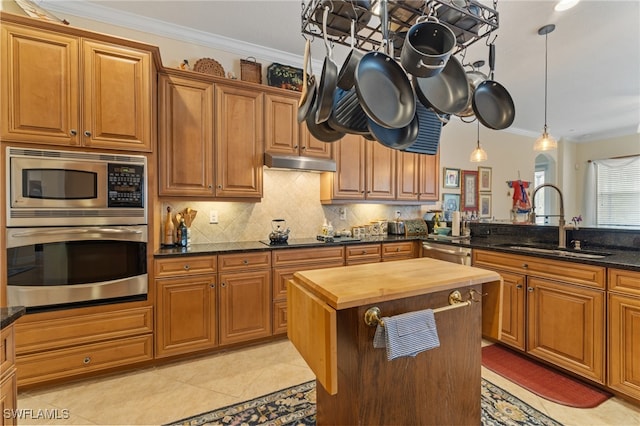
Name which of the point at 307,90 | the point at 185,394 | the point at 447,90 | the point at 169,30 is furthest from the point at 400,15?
the point at 185,394

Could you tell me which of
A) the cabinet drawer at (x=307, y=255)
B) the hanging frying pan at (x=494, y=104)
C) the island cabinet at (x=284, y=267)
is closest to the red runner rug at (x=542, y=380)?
the cabinet drawer at (x=307, y=255)

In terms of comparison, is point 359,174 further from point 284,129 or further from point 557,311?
point 557,311

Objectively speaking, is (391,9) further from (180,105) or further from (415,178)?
(415,178)

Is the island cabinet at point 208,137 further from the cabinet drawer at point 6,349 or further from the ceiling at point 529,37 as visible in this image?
the cabinet drawer at point 6,349

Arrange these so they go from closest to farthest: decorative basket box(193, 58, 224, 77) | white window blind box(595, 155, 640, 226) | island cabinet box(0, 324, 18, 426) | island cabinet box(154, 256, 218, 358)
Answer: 1. island cabinet box(0, 324, 18, 426)
2. island cabinet box(154, 256, 218, 358)
3. decorative basket box(193, 58, 224, 77)
4. white window blind box(595, 155, 640, 226)

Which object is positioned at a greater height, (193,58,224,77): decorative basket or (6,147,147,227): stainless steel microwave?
(193,58,224,77): decorative basket

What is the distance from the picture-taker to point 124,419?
1863mm

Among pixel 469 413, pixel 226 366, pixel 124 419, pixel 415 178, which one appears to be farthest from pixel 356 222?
pixel 124 419

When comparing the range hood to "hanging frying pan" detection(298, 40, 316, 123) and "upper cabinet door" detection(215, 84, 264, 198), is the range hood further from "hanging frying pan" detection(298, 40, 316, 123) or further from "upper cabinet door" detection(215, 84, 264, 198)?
"hanging frying pan" detection(298, 40, 316, 123)

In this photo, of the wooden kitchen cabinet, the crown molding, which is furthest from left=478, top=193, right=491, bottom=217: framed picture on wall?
the crown molding

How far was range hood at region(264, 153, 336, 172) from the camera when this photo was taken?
301 centimetres

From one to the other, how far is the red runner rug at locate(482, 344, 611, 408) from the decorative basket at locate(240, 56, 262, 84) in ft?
11.6

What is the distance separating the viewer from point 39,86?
2.07 meters

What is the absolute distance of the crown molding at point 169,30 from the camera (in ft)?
8.45
